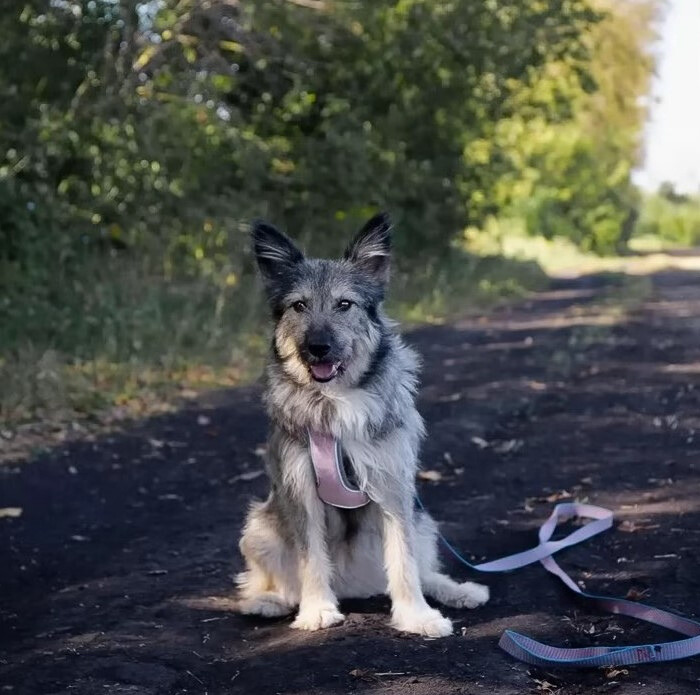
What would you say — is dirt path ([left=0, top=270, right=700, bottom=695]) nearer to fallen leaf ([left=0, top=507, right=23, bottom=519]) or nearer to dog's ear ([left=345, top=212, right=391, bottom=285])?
fallen leaf ([left=0, top=507, right=23, bottom=519])

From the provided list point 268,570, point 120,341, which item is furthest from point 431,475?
point 120,341

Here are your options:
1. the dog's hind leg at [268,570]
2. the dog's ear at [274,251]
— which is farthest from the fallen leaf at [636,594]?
the dog's ear at [274,251]

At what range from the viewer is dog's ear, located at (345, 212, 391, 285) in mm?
5055

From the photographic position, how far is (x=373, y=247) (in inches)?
199

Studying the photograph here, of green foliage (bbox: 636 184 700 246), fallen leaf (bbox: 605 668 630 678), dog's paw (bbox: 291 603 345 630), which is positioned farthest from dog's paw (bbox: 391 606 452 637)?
green foliage (bbox: 636 184 700 246)

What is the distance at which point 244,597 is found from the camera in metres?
5.17

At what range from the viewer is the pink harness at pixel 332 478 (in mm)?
4730

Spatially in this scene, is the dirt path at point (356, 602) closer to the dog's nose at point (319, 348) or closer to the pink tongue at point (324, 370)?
the pink tongue at point (324, 370)

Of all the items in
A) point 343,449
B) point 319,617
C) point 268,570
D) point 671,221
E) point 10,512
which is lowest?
point 10,512

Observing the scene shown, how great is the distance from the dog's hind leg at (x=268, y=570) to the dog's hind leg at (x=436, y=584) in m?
0.65

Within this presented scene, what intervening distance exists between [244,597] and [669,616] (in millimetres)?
2120

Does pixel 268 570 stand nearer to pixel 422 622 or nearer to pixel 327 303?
pixel 422 622

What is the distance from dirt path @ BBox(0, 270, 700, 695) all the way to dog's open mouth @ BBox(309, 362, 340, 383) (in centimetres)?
120

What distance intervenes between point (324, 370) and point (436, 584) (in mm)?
1294
